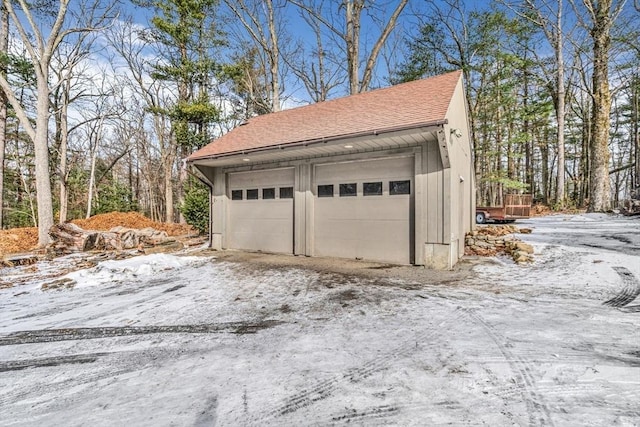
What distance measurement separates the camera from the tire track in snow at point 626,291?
11.7ft

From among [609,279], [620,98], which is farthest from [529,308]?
[620,98]

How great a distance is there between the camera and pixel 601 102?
12406 mm

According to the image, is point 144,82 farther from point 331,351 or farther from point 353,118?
point 331,351

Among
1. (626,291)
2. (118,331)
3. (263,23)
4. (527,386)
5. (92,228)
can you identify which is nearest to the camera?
(527,386)

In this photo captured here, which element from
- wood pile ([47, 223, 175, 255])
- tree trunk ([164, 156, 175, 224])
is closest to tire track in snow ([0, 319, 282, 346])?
wood pile ([47, 223, 175, 255])

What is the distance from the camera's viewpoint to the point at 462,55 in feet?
54.4

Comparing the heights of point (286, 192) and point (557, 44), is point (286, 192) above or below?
below

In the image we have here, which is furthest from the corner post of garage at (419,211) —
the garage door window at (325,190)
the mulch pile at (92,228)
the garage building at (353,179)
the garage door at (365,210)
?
the mulch pile at (92,228)

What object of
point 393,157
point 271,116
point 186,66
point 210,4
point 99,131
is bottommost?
point 393,157

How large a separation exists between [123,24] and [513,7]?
66.3 feet

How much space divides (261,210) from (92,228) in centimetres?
963

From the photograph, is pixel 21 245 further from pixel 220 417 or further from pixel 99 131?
pixel 220 417

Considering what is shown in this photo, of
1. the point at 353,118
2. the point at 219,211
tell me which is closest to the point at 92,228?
the point at 219,211

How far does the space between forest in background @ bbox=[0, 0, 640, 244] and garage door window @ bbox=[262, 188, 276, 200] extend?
4.41m
